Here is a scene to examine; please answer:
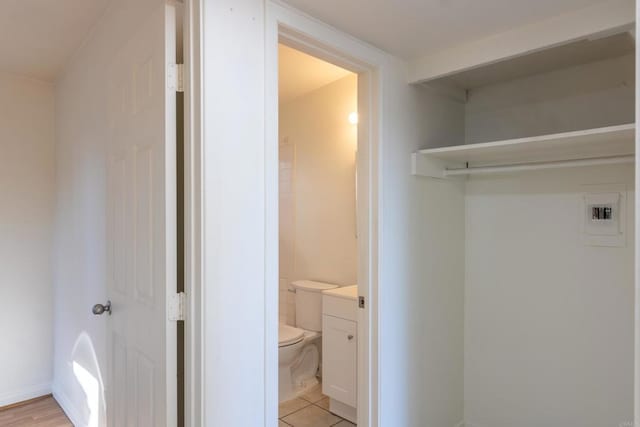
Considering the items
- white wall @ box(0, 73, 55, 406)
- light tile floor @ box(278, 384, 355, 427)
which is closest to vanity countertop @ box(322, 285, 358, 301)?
light tile floor @ box(278, 384, 355, 427)

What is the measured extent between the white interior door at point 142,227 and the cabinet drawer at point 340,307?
4.23ft

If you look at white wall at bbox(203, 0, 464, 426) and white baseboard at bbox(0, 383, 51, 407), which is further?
white baseboard at bbox(0, 383, 51, 407)

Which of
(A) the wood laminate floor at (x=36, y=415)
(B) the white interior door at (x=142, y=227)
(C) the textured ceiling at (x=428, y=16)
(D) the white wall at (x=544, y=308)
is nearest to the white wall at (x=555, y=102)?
(D) the white wall at (x=544, y=308)

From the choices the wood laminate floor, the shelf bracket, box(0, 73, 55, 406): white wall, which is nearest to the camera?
the shelf bracket

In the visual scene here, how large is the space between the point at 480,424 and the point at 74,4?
10.4ft

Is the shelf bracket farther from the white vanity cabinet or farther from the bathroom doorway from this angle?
the white vanity cabinet

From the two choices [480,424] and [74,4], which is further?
[480,424]

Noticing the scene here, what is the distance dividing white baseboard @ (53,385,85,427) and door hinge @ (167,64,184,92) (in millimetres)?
2118

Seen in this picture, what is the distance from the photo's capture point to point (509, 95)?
2.32m

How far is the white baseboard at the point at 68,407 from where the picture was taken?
238 cm

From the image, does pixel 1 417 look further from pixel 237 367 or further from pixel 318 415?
pixel 237 367

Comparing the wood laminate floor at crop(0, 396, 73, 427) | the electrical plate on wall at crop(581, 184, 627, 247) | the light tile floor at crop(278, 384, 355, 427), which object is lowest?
the wood laminate floor at crop(0, 396, 73, 427)

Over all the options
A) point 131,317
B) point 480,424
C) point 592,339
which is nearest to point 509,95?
point 592,339

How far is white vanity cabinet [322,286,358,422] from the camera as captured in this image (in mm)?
2418
